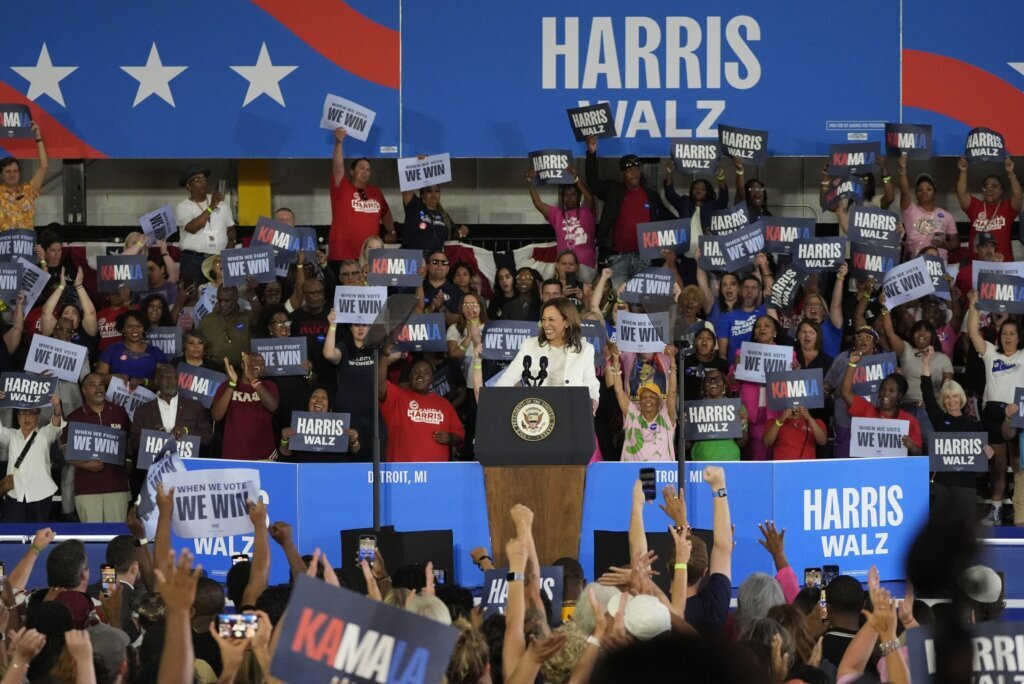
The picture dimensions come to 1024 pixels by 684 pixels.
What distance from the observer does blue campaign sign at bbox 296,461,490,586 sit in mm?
9078

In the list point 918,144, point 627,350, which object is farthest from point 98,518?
point 918,144

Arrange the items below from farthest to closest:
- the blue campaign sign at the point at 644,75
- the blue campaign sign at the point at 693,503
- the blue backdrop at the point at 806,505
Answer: the blue campaign sign at the point at 644,75, the blue backdrop at the point at 806,505, the blue campaign sign at the point at 693,503

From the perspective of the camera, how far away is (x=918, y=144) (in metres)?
13.7

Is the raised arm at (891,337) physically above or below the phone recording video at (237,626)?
above

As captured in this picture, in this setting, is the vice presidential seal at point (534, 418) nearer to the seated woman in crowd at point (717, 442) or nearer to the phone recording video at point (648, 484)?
the phone recording video at point (648, 484)

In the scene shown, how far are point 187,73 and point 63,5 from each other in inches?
49.9

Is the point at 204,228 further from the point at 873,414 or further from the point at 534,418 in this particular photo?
the point at 534,418

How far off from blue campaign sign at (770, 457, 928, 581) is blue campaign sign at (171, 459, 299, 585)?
2788 millimetres

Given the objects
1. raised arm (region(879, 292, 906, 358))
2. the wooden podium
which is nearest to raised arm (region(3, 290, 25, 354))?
the wooden podium

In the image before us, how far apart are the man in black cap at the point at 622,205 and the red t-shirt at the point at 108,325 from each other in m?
3.99

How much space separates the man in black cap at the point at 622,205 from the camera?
13695mm

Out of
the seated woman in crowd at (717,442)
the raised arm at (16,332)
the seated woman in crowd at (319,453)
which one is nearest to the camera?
the seated woman in crowd at (319,453)

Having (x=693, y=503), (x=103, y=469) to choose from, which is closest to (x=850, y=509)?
(x=693, y=503)

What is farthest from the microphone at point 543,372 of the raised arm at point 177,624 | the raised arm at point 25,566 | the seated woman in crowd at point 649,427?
the raised arm at point 177,624
